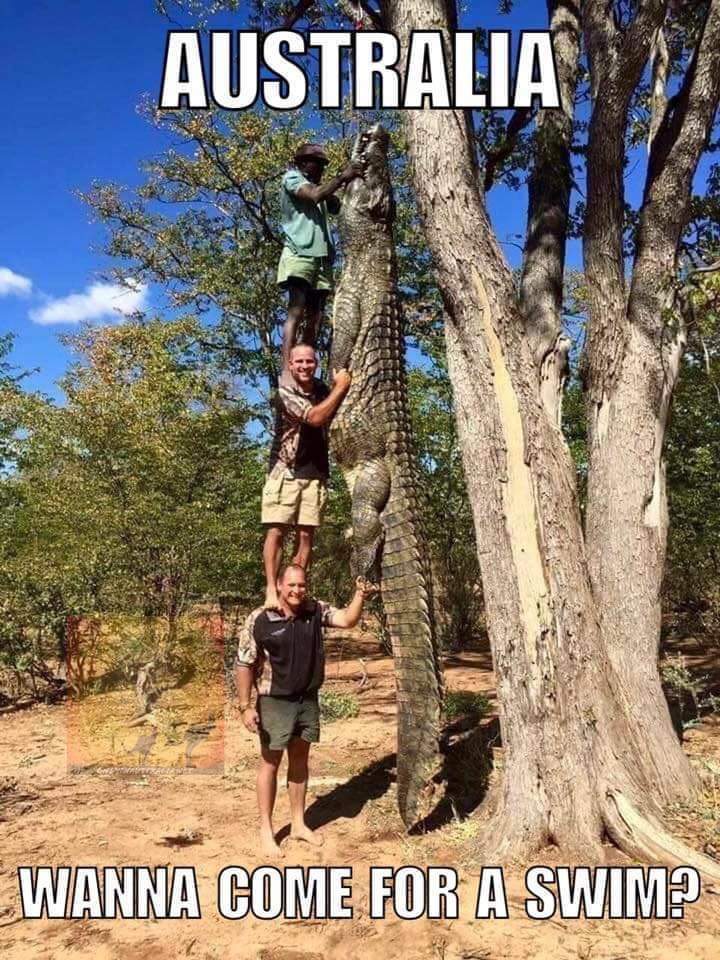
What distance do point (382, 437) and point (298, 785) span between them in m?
2.22

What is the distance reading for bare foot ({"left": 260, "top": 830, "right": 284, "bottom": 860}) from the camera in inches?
159

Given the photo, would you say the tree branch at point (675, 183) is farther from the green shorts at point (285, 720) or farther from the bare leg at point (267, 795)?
the bare leg at point (267, 795)

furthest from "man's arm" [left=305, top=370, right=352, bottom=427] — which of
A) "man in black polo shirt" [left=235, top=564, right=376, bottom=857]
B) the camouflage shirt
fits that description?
"man in black polo shirt" [left=235, top=564, right=376, bottom=857]

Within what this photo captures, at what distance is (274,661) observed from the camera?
163 inches

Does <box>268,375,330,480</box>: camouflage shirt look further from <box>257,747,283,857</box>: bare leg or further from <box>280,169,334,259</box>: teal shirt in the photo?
<box>257,747,283,857</box>: bare leg

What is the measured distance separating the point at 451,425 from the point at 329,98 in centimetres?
529

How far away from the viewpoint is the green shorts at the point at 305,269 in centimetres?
455

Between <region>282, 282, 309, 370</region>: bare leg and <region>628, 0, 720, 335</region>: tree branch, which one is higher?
<region>628, 0, 720, 335</region>: tree branch

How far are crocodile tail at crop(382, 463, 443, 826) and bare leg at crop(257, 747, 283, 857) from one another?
29.2 inches

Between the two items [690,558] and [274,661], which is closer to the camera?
[274,661]

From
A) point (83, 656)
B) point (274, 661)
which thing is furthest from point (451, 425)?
point (274, 661)

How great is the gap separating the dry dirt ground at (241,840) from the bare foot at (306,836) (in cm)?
5

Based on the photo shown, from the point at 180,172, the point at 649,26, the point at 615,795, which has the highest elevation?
the point at 180,172

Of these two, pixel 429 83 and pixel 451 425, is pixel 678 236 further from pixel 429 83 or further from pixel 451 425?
pixel 451 425
